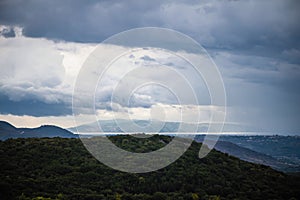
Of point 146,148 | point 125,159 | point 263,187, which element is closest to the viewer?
point 263,187

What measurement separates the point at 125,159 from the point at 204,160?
24.5 metres

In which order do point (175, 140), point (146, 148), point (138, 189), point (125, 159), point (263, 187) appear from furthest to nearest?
1. point (175, 140)
2. point (146, 148)
3. point (125, 159)
4. point (263, 187)
5. point (138, 189)

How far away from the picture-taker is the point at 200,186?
11956cm

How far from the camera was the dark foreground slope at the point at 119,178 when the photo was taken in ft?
Result: 357

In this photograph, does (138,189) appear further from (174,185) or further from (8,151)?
(8,151)

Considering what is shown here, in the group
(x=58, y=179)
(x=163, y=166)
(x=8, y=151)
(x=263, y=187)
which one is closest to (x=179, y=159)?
(x=163, y=166)

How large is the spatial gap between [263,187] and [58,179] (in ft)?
185

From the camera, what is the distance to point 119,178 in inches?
4749

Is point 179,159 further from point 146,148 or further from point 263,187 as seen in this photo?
point 263,187

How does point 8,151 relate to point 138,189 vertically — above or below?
above

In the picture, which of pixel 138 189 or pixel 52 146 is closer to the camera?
pixel 138 189

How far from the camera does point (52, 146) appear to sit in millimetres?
140250

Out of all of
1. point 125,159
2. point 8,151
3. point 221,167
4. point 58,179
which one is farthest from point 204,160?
point 8,151

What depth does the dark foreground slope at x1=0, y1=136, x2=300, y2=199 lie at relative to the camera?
10881cm
